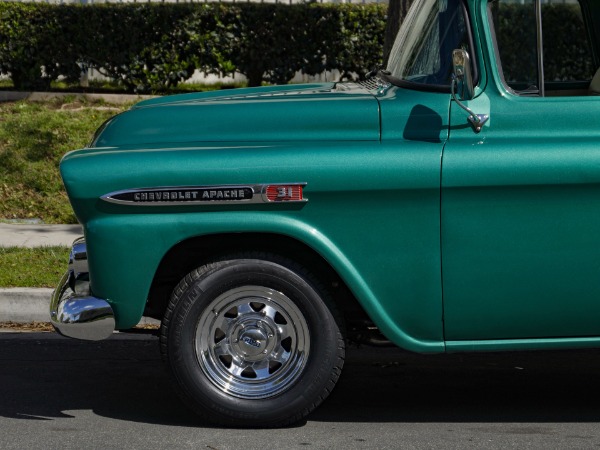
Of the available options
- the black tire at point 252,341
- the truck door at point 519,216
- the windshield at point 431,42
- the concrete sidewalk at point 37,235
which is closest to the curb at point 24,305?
the concrete sidewalk at point 37,235

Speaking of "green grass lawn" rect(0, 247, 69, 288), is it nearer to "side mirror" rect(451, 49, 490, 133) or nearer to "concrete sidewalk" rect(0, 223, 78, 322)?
"concrete sidewalk" rect(0, 223, 78, 322)

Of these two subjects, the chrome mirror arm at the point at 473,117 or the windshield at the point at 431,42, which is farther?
the windshield at the point at 431,42

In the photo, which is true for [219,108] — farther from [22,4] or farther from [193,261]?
[22,4]

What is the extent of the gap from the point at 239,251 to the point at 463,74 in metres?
1.21

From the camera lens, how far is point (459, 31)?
5359 mm

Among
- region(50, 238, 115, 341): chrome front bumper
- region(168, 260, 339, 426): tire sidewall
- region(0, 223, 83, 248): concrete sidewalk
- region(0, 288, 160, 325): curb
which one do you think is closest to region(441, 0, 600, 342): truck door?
region(168, 260, 339, 426): tire sidewall

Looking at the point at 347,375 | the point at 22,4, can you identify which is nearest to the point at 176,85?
the point at 22,4

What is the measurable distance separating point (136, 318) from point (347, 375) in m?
1.57

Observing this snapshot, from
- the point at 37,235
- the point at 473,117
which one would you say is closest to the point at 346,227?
the point at 473,117

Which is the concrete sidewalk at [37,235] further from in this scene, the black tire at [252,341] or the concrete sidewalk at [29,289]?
the black tire at [252,341]

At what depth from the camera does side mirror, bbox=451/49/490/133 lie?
4.98 meters

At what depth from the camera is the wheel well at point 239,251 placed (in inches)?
208

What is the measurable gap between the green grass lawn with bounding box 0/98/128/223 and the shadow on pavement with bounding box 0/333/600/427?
361 centimetres

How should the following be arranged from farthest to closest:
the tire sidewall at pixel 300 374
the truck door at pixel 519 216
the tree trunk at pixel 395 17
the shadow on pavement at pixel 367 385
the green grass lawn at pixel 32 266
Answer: the tree trunk at pixel 395 17 < the green grass lawn at pixel 32 266 < the shadow on pavement at pixel 367 385 < the tire sidewall at pixel 300 374 < the truck door at pixel 519 216
